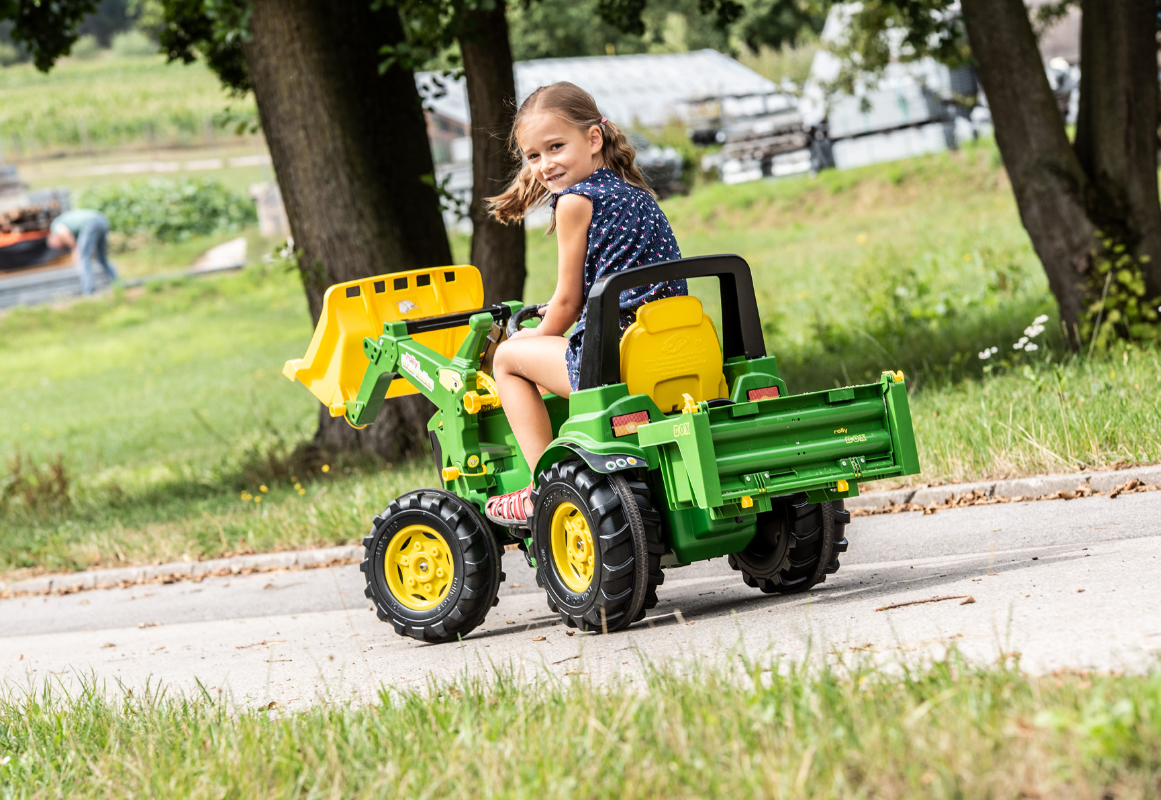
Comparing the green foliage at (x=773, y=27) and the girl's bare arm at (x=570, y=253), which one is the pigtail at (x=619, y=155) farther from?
the green foliage at (x=773, y=27)

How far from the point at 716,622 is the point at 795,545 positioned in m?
0.49

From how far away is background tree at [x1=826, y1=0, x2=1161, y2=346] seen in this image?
386 inches

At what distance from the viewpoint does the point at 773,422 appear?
4.88m

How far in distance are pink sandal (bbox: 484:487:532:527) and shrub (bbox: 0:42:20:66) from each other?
122 metres

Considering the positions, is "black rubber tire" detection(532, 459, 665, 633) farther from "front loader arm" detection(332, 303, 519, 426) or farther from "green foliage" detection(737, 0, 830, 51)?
"green foliage" detection(737, 0, 830, 51)

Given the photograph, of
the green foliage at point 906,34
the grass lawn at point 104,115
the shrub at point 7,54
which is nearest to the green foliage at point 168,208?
the grass lawn at point 104,115

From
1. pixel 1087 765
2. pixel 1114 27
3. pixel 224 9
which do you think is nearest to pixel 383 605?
pixel 1087 765

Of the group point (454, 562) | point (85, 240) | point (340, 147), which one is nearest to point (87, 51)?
point (85, 240)

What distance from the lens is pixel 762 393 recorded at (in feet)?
17.1

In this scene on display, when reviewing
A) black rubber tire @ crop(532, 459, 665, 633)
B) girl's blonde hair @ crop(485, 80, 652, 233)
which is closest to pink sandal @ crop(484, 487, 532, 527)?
black rubber tire @ crop(532, 459, 665, 633)

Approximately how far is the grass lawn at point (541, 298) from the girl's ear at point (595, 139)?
3220mm

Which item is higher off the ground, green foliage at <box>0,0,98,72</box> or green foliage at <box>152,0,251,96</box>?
green foliage at <box>0,0,98,72</box>

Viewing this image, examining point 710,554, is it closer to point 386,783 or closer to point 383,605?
point 383,605

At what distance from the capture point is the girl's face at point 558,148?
17.1 ft
